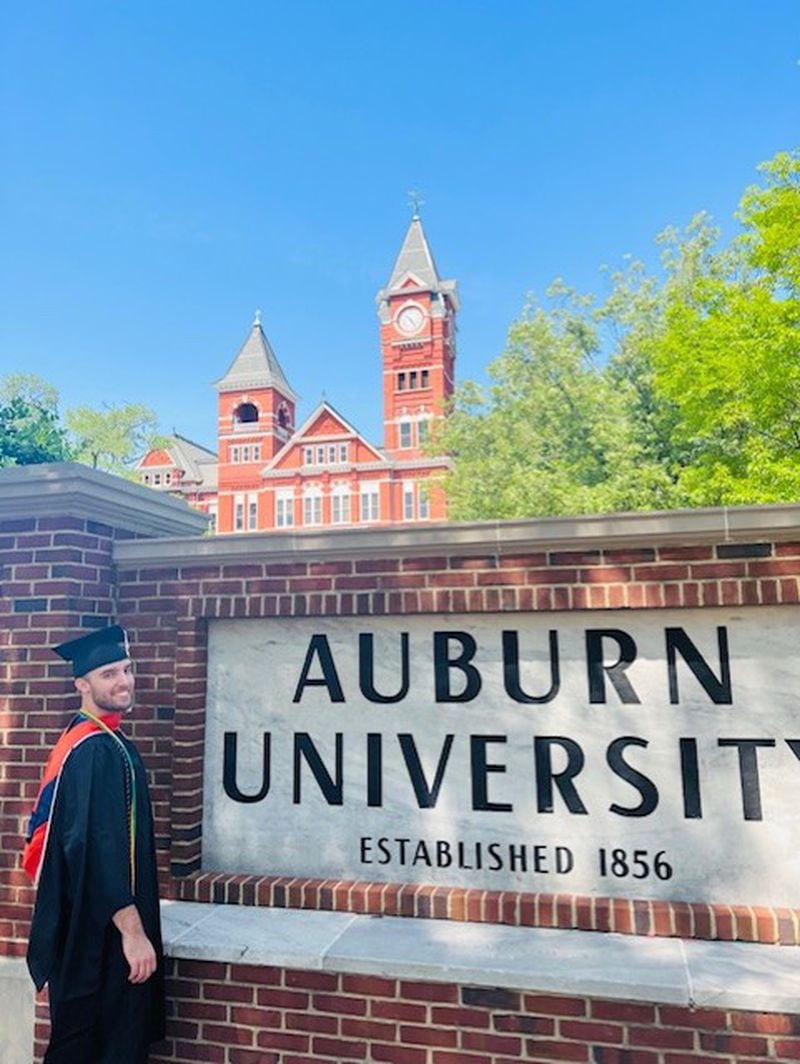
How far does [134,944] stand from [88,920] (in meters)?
0.21

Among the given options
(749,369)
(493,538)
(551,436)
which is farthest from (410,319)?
(493,538)

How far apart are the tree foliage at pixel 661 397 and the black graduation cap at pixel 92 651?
12711 millimetres

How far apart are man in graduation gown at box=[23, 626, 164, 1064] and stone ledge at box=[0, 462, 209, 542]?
4.51 ft

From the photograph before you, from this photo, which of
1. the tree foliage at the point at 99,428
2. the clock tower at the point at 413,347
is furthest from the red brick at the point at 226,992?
the clock tower at the point at 413,347

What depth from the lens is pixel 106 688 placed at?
3.15 meters

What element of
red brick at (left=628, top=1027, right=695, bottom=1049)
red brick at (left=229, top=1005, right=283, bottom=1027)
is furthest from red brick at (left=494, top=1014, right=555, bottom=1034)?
red brick at (left=229, top=1005, right=283, bottom=1027)

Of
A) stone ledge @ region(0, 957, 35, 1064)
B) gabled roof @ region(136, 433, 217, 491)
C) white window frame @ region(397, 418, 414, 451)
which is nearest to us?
stone ledge @ region(0, 957, 35, 1064)

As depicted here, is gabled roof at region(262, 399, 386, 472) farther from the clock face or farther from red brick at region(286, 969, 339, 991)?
red brick at region(286, 969, 339, 991)

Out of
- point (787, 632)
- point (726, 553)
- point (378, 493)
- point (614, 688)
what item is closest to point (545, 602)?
point (614, 688)

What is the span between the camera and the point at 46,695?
12.4 feet

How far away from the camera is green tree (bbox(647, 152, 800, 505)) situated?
13.0 meters

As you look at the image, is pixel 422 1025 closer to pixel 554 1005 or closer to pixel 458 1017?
pixel 458 1017

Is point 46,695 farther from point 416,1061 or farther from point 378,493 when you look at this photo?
point 378,493

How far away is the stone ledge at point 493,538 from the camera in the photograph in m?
3.31
